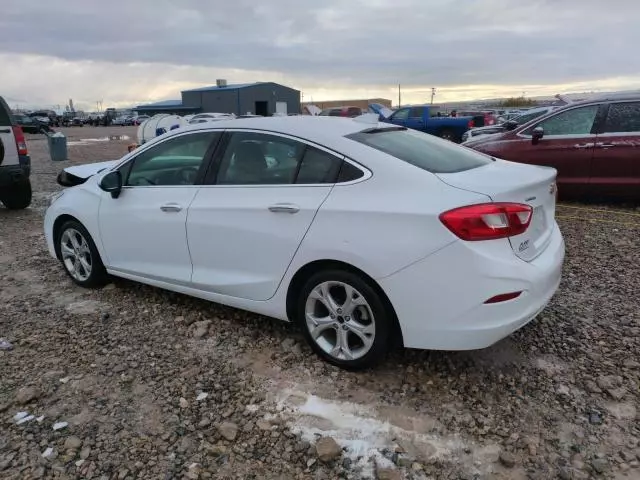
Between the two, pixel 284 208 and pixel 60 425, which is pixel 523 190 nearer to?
pixel 284 208

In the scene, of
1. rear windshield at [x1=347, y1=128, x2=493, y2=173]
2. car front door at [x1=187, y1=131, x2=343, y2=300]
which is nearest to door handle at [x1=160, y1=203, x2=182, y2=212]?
car front door at [x1=187, y1=131, x2=343, y2=300]

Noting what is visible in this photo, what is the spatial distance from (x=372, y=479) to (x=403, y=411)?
0.54 metres

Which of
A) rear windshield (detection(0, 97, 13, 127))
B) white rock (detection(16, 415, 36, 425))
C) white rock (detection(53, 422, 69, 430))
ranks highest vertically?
rear windshield (detection(0, 97, 13, 127))

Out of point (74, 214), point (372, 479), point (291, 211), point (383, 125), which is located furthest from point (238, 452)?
point (74, 214)

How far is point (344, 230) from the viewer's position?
2.92m

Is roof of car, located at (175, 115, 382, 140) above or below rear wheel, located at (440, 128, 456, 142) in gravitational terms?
above

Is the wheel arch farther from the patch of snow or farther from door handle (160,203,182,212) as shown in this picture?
door handle (160,203,182,212)

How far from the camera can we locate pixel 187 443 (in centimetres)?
261

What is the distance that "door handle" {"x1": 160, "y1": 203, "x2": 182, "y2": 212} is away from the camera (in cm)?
375

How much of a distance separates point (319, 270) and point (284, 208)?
17.3 inches

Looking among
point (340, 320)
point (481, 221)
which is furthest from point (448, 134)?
point (481, 221)

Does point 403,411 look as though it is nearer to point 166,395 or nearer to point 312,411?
point 312,411

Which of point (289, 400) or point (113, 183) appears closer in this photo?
point (289, 400)

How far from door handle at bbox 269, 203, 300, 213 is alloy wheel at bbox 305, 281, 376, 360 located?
484mm
